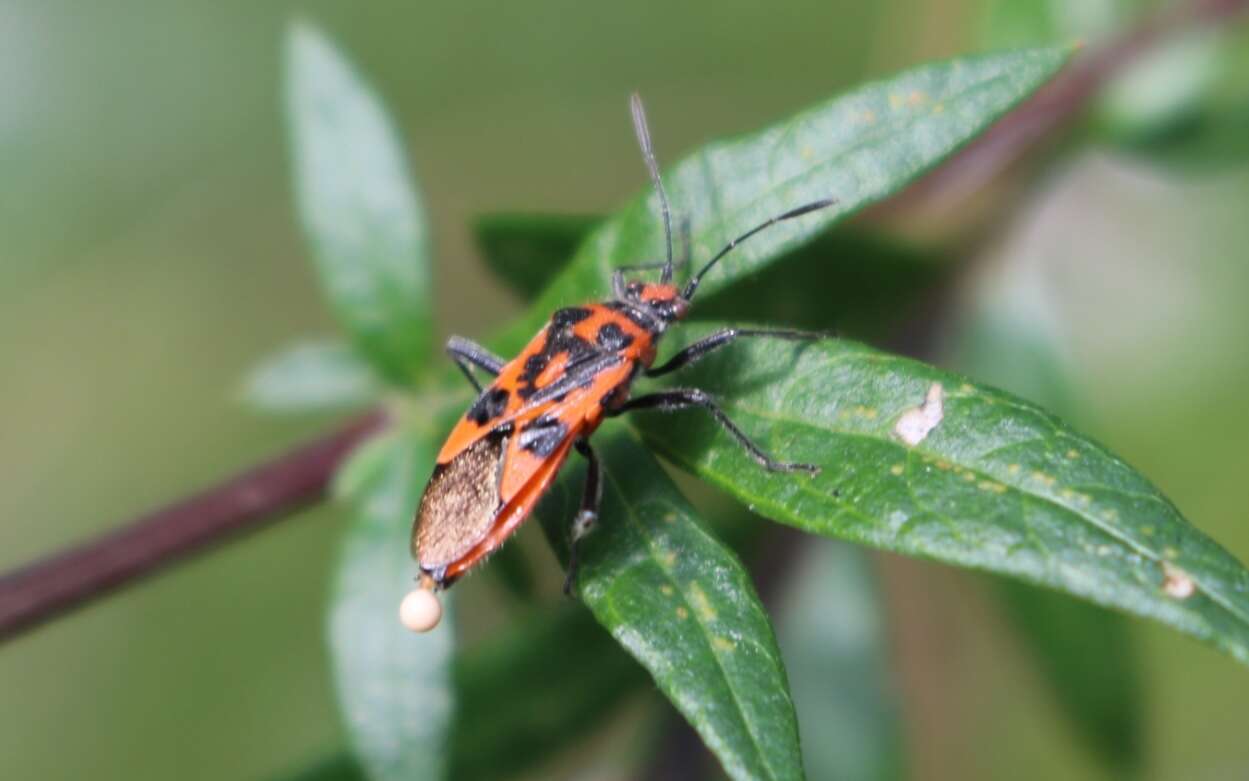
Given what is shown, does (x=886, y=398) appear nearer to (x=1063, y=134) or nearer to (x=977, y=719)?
(x=1063, y=134)

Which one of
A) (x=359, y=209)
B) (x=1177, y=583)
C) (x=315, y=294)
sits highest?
(x=359, y=209)

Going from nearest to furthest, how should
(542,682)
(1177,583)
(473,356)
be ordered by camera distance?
(1177,583) < (473,356) < (542,682)

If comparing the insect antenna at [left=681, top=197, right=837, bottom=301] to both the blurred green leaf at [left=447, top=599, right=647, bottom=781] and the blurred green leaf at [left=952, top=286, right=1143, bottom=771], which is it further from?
the blurred green leaf at [left=952, top=286, right=1143, bottom=771]

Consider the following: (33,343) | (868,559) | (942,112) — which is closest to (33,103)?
(33,343)

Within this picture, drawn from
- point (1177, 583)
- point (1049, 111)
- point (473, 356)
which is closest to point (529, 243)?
point (473, 356)

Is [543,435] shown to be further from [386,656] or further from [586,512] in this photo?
[386,656]

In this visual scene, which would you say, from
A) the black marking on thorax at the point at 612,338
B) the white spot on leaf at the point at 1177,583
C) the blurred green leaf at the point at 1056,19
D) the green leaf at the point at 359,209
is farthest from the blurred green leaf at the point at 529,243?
the blurred green leaf at the point at 1056,19
